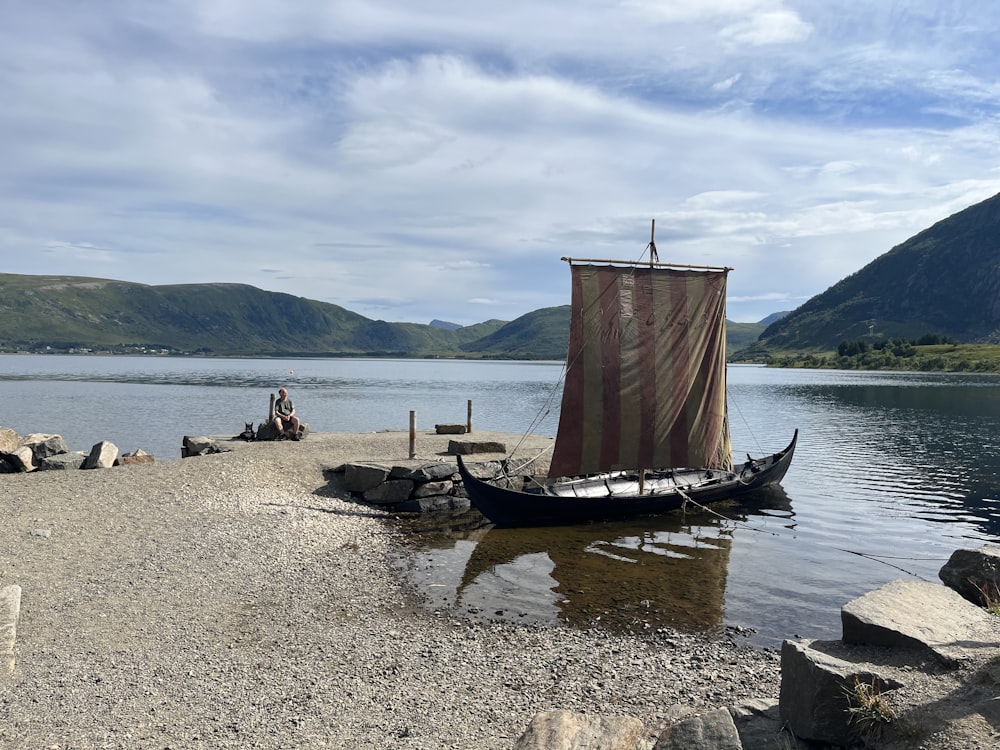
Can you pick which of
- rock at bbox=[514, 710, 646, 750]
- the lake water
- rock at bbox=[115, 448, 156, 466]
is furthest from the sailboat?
rock at bbox=[514, 710, 646, 750]

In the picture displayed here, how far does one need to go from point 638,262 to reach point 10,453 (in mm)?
24259

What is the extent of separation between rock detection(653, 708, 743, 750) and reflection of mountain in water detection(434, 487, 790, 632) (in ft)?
21.3

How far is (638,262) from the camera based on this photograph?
90.5ft

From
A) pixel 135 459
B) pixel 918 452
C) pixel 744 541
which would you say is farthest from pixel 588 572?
pixel 918 452

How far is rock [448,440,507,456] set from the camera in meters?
30.5

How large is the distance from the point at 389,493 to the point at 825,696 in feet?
61.0

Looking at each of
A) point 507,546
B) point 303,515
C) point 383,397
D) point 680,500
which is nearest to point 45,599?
point 303,515

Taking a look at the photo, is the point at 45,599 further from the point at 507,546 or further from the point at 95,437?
the point at 95,437

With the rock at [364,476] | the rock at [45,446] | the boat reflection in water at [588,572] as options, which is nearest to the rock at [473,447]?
the rock at [364,476]

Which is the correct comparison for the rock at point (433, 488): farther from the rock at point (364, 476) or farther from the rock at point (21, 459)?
the rock at point (21, 459)

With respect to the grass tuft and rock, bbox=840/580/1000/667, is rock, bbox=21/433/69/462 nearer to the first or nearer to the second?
rock, bbox=840/580/1000/667

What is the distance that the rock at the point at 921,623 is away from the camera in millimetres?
8477

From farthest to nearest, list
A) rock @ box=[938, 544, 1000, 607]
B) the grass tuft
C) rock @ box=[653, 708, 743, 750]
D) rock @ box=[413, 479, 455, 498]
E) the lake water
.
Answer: rock @ box=[413, 479, 455, 498] → the lake water → rock @ box=[938, 544, 1000, 607] → rock @ box=[653, 708, 743, 750] → the grass tuft

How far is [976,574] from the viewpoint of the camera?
502 inches
